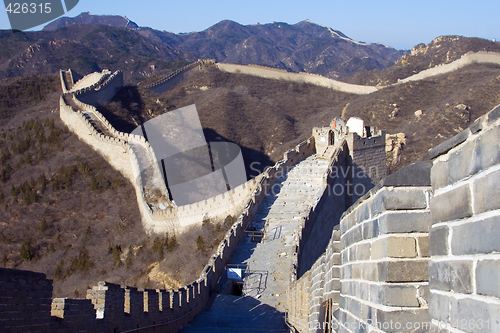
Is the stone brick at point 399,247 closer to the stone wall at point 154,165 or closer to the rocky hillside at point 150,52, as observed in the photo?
the stone wall at point 154,165

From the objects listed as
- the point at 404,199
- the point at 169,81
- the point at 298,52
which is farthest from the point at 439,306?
the point at 298,52

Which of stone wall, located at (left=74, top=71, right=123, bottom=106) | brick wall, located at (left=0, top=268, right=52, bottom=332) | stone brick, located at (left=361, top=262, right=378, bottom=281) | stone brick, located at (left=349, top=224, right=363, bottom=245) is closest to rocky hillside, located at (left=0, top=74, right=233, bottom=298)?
stone wall, located at (left=74, top=71, right=123, bottom=106)

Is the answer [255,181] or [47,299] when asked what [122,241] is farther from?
[47,299]

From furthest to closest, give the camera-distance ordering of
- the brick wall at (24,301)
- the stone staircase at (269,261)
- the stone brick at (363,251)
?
the stone staircase at (269,261)
the brick wall at (24,301)
the stone brick at (363,251)

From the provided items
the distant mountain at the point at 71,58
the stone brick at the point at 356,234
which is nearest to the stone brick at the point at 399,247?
the stone brick at the point at 356,234

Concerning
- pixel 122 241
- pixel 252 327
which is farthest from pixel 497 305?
pixel 122 241

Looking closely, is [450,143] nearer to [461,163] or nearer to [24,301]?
[461,163]

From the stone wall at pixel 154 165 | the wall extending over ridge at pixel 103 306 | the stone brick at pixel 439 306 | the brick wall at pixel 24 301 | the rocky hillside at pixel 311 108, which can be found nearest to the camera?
the stone brick at pixel 439 306
